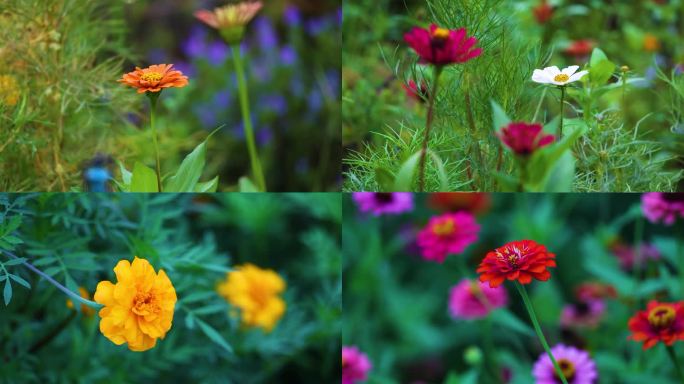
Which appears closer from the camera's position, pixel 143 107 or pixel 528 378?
pixel 528 378

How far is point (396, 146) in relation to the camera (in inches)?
38.1

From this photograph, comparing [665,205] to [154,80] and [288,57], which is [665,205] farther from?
[288,57]

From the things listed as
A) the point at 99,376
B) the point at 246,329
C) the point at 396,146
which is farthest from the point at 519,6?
the point at 99,376

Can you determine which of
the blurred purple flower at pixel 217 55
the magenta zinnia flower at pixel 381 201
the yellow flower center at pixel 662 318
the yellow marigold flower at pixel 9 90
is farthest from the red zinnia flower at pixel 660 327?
the blurred purple flower at pixel 217 55

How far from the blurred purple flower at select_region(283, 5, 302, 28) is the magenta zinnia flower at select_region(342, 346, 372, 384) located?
1.19 metres

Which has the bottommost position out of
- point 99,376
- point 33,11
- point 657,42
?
point 99,376

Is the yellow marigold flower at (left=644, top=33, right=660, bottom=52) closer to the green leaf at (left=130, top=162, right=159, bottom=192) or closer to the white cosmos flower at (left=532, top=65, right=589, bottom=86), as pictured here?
the white cosmos flower at (left=532, top=65, right=589, bottom=86)

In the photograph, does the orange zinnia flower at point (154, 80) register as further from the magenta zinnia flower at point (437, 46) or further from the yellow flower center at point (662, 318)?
the yellow flower center at point (662, 318)

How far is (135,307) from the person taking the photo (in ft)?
2.48

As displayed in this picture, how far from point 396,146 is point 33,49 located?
504 mm

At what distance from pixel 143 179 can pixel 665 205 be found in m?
0.65

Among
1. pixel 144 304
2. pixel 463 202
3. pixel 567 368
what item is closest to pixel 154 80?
pixel 144 304

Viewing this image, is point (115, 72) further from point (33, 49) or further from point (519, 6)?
point (519, 6)

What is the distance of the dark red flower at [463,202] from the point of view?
1380 millimetres
